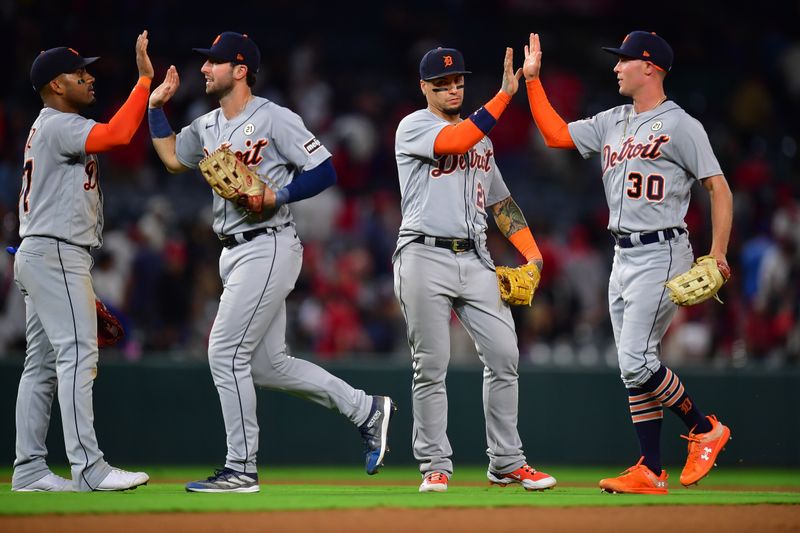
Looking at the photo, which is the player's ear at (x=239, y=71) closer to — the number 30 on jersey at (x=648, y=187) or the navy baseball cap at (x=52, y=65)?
the navy baseball cap at (x=52, y=65)

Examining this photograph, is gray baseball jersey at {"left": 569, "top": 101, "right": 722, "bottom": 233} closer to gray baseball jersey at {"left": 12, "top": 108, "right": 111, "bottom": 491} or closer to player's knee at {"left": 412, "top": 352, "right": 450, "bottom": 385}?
player's knee at {"left": 412, "top": 352, "right": 450, "bottom": 385}

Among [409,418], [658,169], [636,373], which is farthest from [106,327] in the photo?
[409,418]

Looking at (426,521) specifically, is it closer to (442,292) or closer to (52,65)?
(442,292)

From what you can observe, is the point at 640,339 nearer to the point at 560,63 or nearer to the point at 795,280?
the point at 795,280

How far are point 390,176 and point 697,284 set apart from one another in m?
7.39

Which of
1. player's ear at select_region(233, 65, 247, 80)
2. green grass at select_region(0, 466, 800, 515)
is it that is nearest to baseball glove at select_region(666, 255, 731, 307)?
green grass at select_region(0, 466, 800, 515)

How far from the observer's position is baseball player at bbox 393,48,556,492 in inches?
232

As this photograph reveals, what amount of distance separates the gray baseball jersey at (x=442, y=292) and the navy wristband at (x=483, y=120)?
→ 206 millimetres

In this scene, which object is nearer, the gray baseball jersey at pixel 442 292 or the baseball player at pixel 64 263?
the baseball player at pixel 64 263

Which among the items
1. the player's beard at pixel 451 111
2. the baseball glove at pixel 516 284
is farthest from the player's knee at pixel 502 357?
the player's beard at pixel 451 111

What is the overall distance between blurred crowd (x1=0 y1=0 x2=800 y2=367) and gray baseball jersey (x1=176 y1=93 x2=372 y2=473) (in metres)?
3.97

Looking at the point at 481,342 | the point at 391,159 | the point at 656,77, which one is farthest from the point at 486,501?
the point at 391,159

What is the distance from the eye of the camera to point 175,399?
361 inches

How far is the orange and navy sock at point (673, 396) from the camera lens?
19.0 ft
